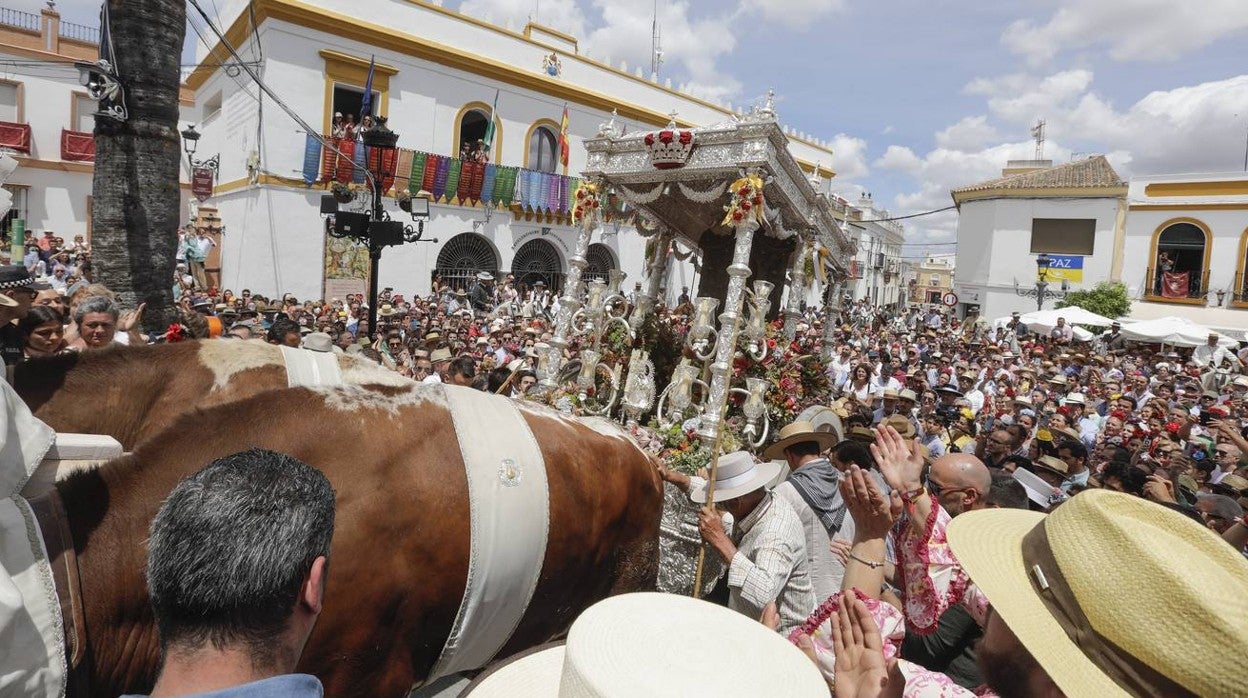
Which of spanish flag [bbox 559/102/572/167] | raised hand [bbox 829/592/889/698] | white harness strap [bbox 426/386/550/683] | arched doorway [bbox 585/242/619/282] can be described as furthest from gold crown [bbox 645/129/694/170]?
arched doorway [bbox 585/242/619/282]

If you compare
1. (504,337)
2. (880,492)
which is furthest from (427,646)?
(504,337)

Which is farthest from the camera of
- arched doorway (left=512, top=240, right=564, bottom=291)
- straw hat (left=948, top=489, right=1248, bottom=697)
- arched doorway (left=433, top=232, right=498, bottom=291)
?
arched doorway (left=512, top=240, right=564, bottom=291)

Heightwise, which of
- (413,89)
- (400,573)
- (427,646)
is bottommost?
(427,646)

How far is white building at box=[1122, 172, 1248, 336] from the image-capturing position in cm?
2658

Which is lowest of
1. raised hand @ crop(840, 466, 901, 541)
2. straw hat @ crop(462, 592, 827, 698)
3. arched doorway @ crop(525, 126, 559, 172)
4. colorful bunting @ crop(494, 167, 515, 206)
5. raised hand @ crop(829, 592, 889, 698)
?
raised hand @ crop(829, 592, 889, 698)

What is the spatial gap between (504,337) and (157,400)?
9.53 meters

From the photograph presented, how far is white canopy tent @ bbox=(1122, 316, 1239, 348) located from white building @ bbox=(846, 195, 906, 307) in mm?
22493

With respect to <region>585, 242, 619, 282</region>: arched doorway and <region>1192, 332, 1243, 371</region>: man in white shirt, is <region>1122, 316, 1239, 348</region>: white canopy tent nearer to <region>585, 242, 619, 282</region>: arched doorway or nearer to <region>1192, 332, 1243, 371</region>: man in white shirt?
<region>1192, 332, 1243, 371</region>: man in white shirt

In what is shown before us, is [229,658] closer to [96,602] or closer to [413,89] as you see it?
[96,602]

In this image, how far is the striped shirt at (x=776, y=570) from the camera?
9.29 feet

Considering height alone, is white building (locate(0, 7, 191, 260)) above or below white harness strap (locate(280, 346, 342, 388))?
above

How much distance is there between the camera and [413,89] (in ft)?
65.1

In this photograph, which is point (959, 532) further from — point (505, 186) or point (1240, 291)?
point (1240, 291)

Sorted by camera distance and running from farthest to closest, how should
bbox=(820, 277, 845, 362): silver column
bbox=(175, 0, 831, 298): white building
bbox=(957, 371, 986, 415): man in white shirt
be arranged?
1. bbox=(175, 0, 831, 298): white building
2. bbox=(957, 371, 986, 415): man in white shirt
3. bbox=(820, 277, 845, 362): silver column
